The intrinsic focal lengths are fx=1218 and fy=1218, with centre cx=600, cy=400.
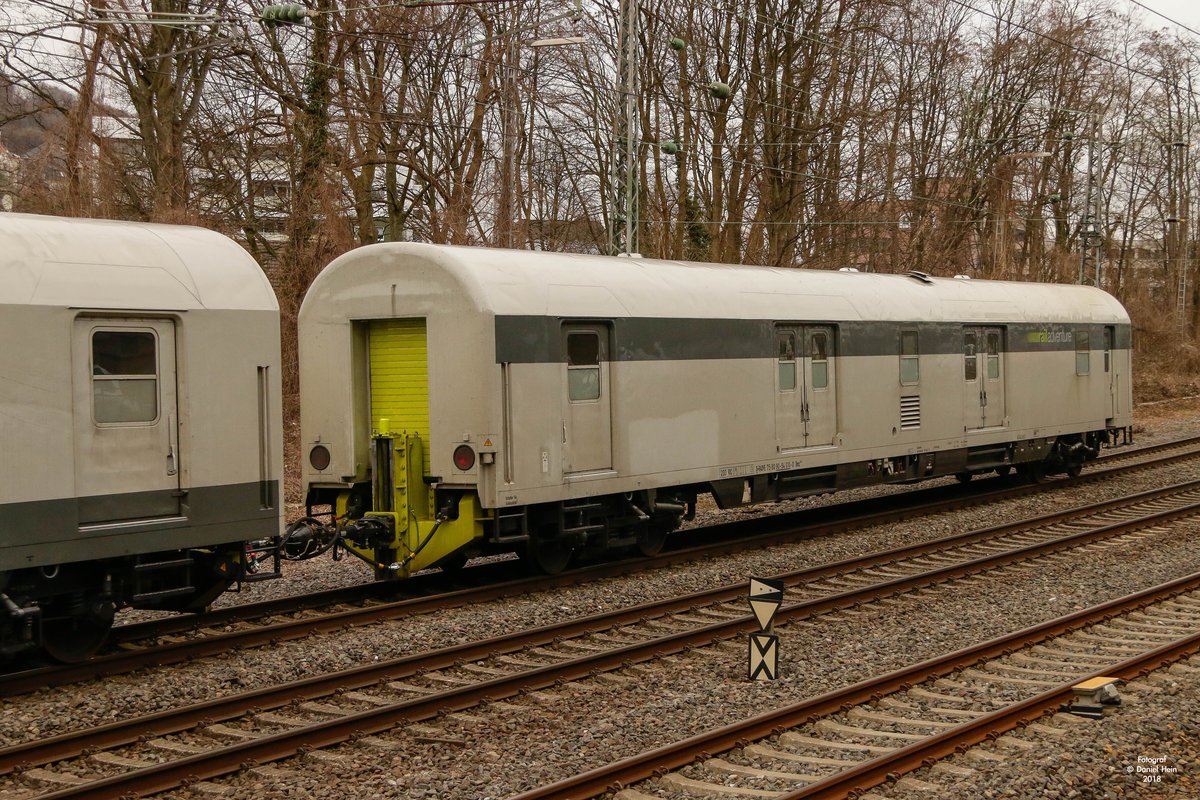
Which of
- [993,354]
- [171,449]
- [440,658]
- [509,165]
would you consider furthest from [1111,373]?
[171,449]

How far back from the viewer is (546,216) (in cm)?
3853

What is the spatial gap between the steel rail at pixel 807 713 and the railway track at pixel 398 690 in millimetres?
1665

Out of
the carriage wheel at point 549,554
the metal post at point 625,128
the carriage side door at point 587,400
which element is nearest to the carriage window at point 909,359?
the metal post at point 625,128

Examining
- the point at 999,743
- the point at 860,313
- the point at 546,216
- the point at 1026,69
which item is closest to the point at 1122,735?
the point at 999,743

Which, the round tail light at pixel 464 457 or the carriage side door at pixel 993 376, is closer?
the round tail light at pixel 464 457

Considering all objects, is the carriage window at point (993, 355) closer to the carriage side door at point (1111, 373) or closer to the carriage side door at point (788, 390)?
the carriage side door at point (1111, 373)

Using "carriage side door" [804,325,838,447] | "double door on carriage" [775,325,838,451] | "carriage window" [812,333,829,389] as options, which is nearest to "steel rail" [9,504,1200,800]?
"double door on carriage" [775,325,838,451]

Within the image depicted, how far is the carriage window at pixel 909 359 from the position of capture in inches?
646

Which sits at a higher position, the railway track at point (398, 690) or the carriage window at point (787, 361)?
the carriage window at point (787, 361)

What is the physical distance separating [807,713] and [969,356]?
1126 centimetres

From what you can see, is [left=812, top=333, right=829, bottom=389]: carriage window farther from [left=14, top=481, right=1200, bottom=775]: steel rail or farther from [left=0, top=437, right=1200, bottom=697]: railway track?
[left=14, top=481, right=1200, bottom=775]: steel rail

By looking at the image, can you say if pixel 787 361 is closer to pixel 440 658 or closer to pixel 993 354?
pixel 993 354

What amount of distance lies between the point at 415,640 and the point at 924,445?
9341mm

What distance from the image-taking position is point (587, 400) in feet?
39.7
